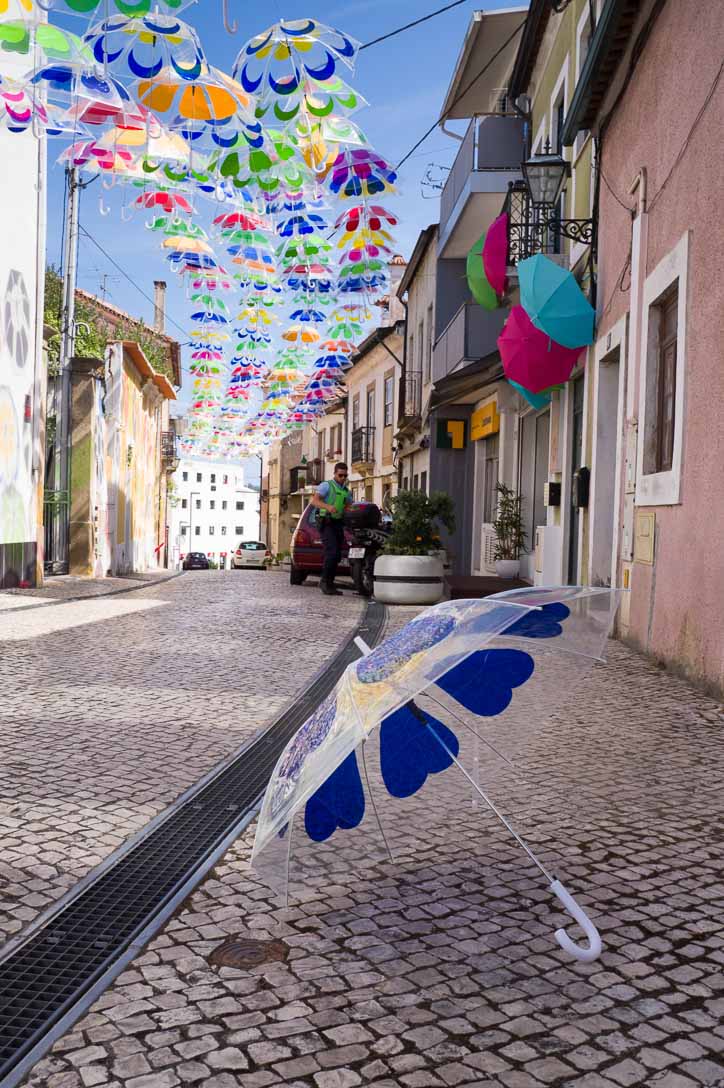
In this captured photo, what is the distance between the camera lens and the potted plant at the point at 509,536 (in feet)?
52.9

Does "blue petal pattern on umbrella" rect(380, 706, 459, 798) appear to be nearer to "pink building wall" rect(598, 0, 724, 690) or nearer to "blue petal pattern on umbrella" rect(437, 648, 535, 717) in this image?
"blue petal pattern on umbrella" rect(437, 648, 535, 717)

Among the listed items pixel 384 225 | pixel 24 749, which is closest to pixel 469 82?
pixel 384 225

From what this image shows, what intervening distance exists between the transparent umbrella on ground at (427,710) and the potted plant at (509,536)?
13058mm

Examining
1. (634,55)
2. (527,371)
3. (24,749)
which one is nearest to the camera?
(24,749)

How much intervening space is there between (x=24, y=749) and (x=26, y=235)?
12291 millimetres

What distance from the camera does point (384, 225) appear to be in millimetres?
11531

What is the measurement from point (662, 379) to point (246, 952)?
6.97 meters

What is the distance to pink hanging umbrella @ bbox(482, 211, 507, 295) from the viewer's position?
42.2ft

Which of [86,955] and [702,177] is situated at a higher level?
[702,177]

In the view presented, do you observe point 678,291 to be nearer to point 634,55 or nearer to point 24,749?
point 634,55

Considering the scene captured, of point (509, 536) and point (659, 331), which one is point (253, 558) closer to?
point (509, 536)

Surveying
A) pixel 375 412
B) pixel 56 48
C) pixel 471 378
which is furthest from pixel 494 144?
pixel 375 412

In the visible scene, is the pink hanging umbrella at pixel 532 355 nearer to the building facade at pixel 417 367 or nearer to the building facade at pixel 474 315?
the building facade at pixel 474 315

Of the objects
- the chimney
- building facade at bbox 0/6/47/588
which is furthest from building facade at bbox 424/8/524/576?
the chimney
